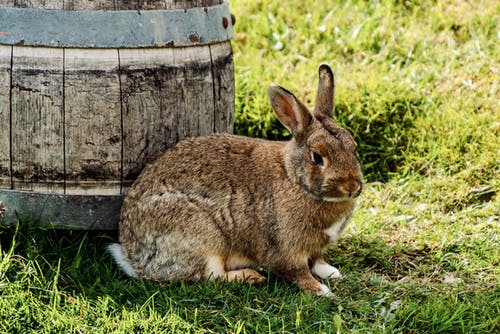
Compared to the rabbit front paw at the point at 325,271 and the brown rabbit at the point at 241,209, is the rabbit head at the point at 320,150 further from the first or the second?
the rabbit front paw at the point at 325,271

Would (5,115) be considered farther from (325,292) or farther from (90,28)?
(325,292)

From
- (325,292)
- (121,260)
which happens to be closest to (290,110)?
(325,292)

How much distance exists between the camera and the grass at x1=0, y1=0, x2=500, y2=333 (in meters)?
3.90

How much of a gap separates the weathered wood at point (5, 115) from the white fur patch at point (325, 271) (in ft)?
5.52

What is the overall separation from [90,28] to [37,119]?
533 millimetres

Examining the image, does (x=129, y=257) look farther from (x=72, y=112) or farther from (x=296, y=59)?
(x=296, y=59)

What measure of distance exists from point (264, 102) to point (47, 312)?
2.76 meters

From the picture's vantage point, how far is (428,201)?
5.53 meters

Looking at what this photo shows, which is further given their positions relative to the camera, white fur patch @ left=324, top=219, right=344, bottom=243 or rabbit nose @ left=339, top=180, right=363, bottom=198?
white fur patch @ left=324, top=219, right=344, bottom=243

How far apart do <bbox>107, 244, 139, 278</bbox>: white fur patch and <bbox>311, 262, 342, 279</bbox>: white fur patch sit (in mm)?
965

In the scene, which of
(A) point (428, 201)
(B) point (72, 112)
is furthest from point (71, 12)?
(A) point (428, 201)

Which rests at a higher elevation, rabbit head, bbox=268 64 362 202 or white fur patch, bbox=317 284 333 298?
rabbit head, bbox=268 64 362 202

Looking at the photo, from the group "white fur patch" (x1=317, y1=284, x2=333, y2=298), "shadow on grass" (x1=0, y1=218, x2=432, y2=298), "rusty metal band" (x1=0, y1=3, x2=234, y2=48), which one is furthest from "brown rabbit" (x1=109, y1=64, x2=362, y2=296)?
"rusty metal band" (x1=0, y1=3, x2=234, y2=48)

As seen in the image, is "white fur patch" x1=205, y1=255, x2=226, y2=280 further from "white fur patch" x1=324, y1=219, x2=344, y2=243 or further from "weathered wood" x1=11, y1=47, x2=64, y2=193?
"weathered wood" x1=11, y1=47, x2=64, y2=193
